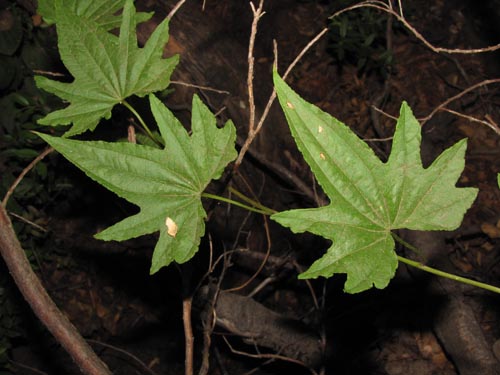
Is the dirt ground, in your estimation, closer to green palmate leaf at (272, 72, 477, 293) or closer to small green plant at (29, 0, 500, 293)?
small green plant at (29, 0, 500, 293)

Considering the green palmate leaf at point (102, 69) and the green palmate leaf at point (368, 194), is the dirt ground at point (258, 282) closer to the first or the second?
the green palmate leaf at point (102, 69)

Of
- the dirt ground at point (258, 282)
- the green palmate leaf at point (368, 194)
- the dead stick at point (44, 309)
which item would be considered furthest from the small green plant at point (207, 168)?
the dirt ground at point (258, 282)

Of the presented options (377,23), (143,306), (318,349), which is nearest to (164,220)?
(318,349)

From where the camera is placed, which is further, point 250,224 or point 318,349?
point 250,224

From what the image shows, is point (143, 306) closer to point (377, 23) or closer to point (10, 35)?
point (10, 35)

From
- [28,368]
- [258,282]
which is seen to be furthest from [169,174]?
[28,368]

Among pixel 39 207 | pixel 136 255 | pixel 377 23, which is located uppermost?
pixel 377 23

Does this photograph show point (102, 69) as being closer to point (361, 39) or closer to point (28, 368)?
point (28, 368)
